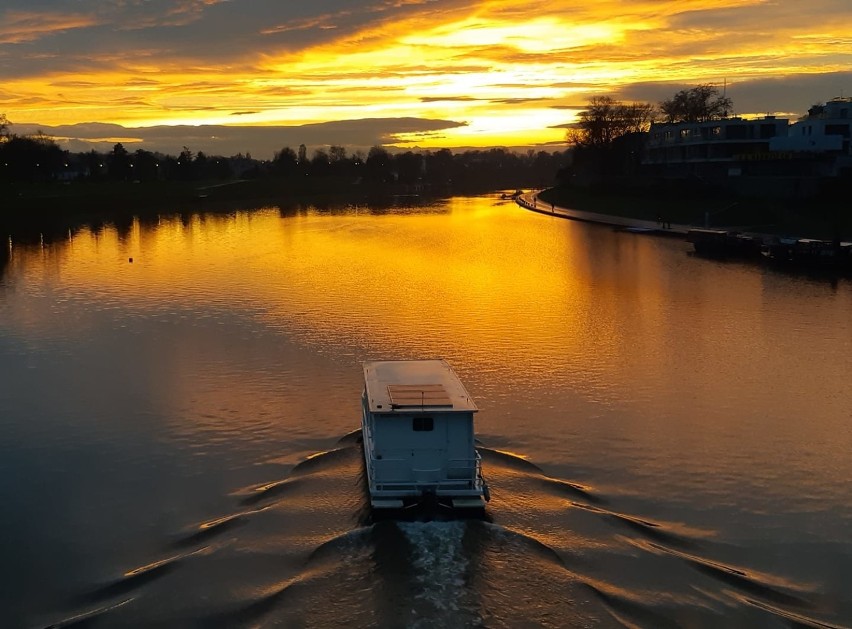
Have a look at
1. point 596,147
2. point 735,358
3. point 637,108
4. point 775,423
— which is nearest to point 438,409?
point 775,423

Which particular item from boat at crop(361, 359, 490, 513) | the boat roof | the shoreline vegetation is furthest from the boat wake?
the shoreline vegetation

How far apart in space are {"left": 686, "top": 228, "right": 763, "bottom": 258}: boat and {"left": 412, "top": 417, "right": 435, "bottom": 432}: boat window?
53376mm

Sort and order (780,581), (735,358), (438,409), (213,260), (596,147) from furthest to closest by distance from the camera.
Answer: (596,147)
(213,260)
(735,358)
(438,409)
(780,581)

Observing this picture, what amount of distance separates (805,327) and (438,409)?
27.9 metres

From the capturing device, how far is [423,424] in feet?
61.5

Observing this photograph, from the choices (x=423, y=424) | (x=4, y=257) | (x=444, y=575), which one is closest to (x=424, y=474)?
(x=423, y=424)

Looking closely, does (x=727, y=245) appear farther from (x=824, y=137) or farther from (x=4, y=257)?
(x=4, y=257)

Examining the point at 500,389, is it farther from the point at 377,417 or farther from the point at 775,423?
the point at 377,417

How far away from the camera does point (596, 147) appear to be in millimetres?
141250

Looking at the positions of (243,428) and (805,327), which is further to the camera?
(805,327)

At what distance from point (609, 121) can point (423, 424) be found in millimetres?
133967

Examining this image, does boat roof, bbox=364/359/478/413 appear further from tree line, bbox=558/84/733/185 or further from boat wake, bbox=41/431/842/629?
tree line, bbox=558/84/733/185

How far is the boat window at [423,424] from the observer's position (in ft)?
61.3

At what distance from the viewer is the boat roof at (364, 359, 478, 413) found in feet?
61.7
